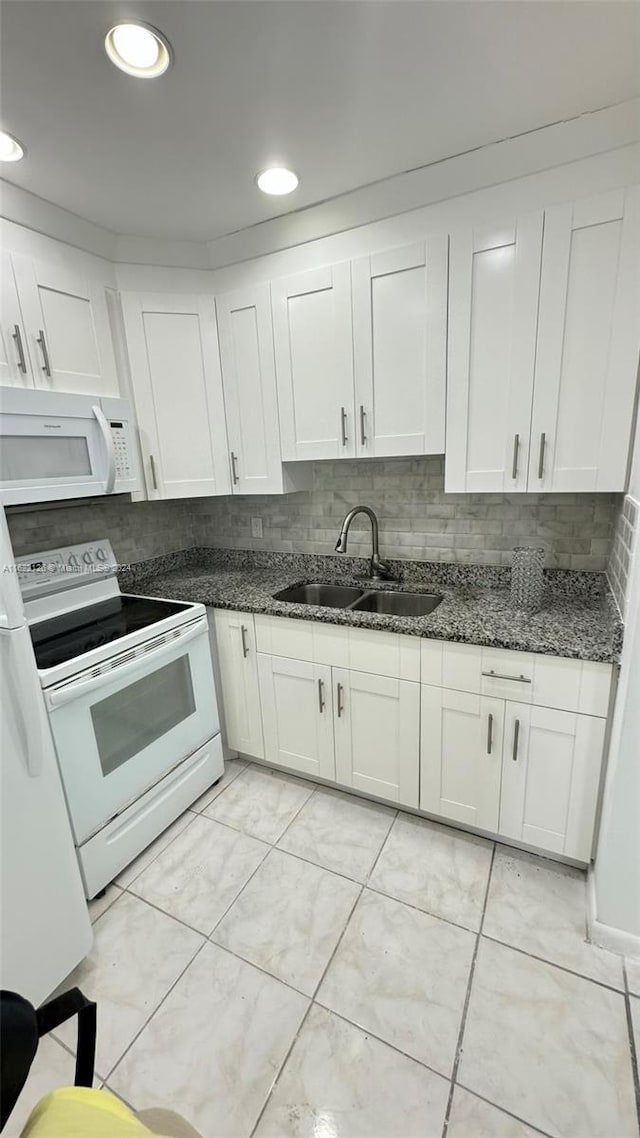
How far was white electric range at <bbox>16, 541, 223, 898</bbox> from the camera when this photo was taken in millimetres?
1515

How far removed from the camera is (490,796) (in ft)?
5.56

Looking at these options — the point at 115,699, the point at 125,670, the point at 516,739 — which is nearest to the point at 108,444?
the point at 125,670

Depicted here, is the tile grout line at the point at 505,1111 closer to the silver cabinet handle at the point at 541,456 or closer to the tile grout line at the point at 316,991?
the tile grout line at the point at 316,991

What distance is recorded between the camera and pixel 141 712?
1.80 metres

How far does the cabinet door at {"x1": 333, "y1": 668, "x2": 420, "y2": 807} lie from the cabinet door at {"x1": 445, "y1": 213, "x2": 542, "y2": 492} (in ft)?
2.83

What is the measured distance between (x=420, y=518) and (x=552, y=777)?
1.20 m

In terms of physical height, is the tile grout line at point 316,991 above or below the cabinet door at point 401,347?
below

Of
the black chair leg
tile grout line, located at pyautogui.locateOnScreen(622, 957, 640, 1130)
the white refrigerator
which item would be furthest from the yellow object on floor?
tile grout line, located at pyautogui.locateOnScreen(622, 957, 640, 1130)

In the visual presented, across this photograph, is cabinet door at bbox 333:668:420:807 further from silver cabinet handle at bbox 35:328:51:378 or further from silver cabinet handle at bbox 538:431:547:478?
silver cabinet handle at bbox 35:328:51:378

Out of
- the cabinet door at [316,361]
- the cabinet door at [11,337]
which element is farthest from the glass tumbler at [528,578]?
the cabinet door at [11,337]

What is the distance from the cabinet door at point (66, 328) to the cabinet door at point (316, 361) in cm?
74

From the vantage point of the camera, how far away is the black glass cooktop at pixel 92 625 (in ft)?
5.21

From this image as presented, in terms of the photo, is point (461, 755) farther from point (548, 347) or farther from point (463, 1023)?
point (548, 347)

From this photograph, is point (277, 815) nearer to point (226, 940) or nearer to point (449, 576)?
point (226, 940)
